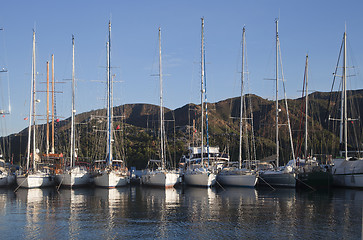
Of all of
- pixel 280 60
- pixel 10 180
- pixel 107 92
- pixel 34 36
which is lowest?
pixel 10 180

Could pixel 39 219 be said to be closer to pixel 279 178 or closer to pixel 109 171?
pixel 109 171

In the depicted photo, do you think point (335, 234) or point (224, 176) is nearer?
point (335, 234)

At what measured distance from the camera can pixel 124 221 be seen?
24375mm

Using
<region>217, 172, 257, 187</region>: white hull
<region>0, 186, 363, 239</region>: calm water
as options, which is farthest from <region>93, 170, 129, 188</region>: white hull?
<region>0, 186, 363, 239</region>: calm water

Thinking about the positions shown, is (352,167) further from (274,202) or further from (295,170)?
(274,202)

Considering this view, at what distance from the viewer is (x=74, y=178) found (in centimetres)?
5172

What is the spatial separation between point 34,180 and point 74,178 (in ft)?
15.6

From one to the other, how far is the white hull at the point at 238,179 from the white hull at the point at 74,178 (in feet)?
57.4

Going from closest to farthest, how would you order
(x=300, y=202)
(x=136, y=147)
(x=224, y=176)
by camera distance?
(x=300, y=202) < (x=224, y=176) < (x=136, y=147)

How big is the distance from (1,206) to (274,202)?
21808mm

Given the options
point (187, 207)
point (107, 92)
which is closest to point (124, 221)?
point (187, 207)

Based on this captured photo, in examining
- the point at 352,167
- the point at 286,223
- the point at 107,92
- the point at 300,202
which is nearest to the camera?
the point at 286,223

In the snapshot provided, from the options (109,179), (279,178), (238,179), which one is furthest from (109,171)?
(279,178)

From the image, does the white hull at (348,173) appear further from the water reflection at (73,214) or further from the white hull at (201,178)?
the water reflection at (73,214)
